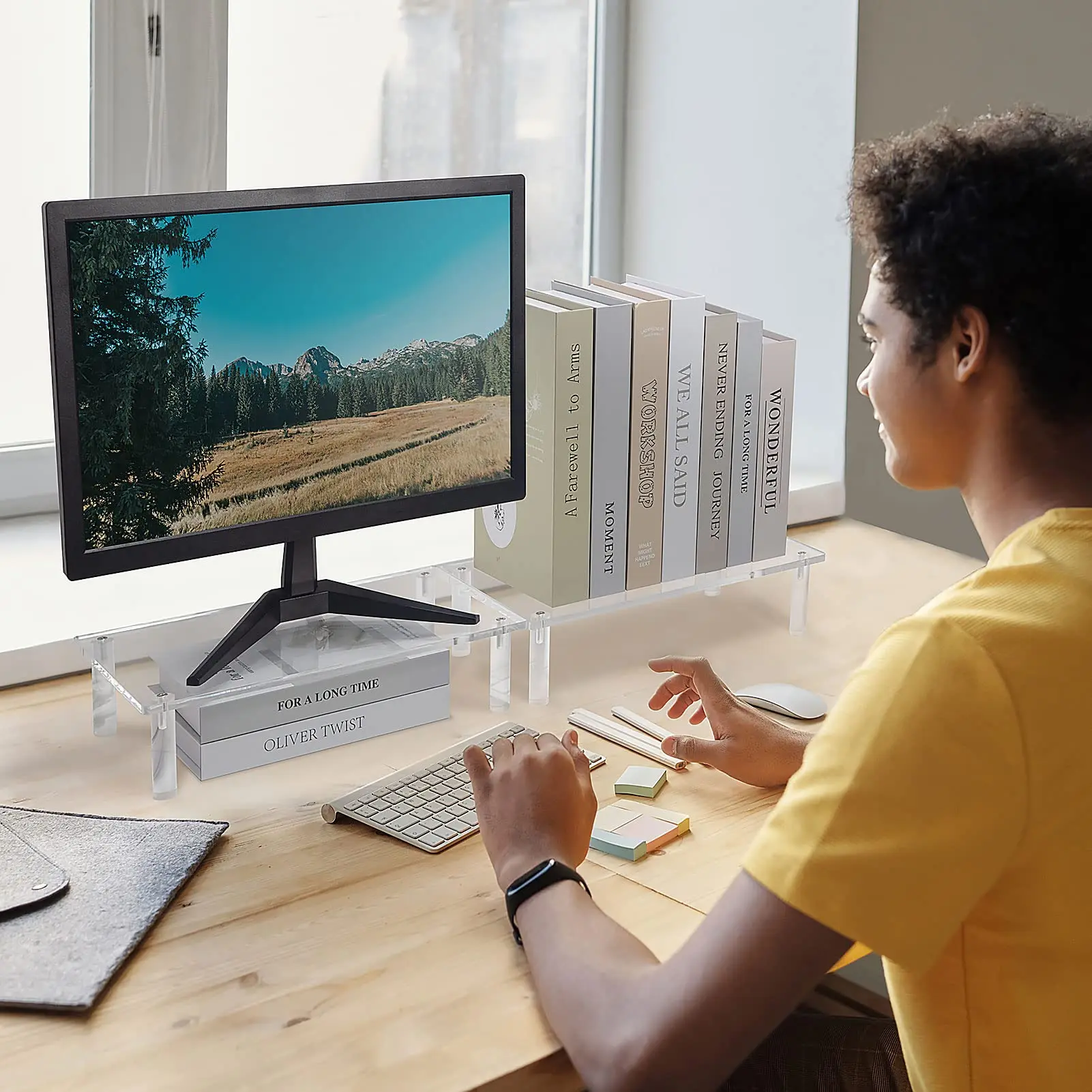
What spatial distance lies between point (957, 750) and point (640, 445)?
84 centimetres

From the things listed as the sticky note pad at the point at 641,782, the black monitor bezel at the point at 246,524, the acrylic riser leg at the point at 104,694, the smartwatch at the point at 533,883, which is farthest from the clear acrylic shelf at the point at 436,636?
the smartwatch at the point at 533,883

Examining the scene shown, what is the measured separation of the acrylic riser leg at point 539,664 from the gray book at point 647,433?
6.3 inches

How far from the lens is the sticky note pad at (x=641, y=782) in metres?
1.25

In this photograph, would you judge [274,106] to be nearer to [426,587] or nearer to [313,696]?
[426,587]

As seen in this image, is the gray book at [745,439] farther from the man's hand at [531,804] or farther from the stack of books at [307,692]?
the man's hand at [531,804]

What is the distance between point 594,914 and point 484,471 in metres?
0.62

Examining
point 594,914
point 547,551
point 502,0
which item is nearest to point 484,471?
point 547,551

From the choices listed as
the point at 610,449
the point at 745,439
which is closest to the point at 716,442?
the point at 745,439

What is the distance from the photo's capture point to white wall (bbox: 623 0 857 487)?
6.82ft

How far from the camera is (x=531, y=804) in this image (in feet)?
3.55

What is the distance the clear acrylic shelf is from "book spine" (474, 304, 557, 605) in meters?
0.02

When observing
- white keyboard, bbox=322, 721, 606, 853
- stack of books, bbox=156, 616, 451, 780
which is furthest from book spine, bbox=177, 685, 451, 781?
white keyboard, bbox=322, 721, 606, 853

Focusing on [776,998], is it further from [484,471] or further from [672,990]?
[484,471]

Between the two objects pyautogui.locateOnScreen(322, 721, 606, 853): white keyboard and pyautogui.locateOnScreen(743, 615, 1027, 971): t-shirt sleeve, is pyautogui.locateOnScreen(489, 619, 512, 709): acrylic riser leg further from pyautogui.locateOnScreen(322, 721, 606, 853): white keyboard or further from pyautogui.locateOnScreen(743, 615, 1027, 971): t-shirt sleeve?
pyautogui.locateOnScreen(743, 615, 1027, 971): t-shirt sleeve
